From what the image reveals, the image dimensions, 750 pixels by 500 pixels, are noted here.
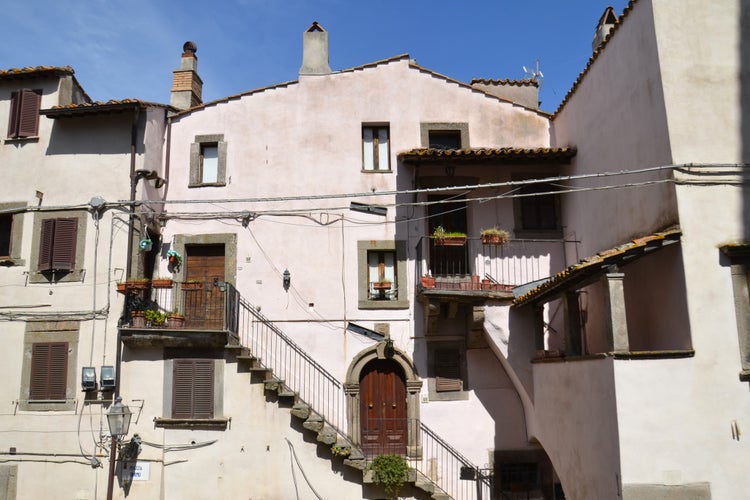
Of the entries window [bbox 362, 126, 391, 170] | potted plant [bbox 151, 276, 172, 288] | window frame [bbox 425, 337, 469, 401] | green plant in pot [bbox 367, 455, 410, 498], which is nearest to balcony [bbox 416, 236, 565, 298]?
window frame [bbox 425, 337, 469, 401]

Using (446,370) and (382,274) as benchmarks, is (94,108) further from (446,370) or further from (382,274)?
(446,370)

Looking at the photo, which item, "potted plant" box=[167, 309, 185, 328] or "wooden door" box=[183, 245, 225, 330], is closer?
"potted plant" box=[167, 309, 185, 328]

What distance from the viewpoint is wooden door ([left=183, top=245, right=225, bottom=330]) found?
14820 mm

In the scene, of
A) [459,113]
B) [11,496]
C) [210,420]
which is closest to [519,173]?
→ [459,113]

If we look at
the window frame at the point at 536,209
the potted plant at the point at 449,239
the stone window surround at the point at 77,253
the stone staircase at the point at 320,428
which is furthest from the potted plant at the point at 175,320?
the window frame at the point at 536,209

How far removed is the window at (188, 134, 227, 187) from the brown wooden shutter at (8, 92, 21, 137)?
4101mm

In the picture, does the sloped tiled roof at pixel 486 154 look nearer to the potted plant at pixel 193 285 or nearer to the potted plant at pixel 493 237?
the potted plant at pixel 493 237

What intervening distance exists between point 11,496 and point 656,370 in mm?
13230

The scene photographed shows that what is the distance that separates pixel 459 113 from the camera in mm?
16312

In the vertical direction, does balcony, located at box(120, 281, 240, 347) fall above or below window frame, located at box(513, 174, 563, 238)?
below

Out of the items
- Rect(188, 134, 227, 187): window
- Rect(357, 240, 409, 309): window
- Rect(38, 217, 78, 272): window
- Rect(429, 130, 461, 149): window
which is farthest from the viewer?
Rect(429, 130, 461, 149): window

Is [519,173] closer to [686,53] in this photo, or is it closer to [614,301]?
[686,53]

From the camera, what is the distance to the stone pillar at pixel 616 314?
9617 millimetres

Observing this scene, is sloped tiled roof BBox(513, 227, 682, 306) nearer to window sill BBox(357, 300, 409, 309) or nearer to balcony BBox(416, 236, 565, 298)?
balcony BBox(416, 236, 565, 298)
